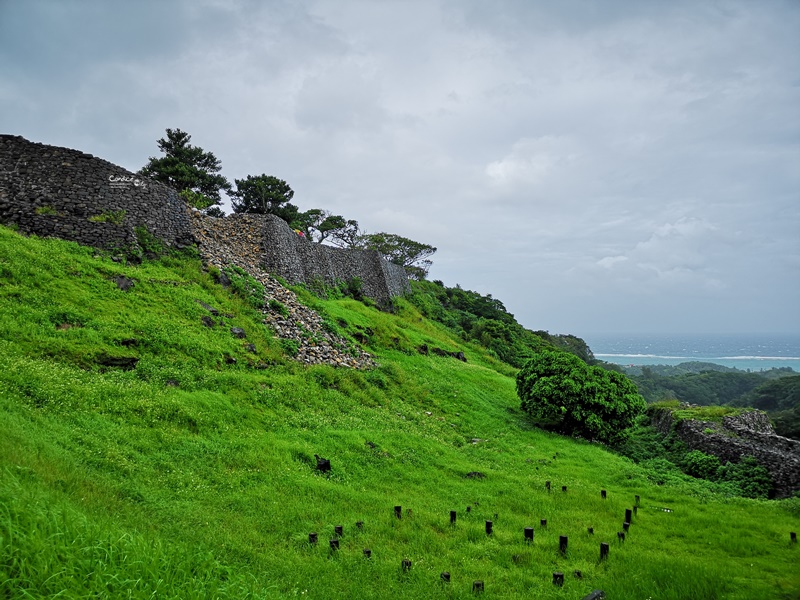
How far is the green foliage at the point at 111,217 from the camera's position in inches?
705

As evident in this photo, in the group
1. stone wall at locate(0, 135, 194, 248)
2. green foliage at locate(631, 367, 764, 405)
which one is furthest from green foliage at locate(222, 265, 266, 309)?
green foliage at locate(631, 367, 764, 405)

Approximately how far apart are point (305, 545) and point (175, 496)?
2353 millimetres

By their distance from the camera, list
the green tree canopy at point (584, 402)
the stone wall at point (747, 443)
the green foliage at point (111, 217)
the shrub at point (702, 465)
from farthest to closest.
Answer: the green tree canopy at point (584, 402), the green foliage at point (111, 217), the shrub at point (702, 465), the stone wall at point (747, 443)

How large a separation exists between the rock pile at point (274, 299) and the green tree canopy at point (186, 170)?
29.6 ft

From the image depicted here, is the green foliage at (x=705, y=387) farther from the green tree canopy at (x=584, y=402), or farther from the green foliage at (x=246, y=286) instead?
the green foliage at (x=246, y=286)

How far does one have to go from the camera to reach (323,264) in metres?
32.9

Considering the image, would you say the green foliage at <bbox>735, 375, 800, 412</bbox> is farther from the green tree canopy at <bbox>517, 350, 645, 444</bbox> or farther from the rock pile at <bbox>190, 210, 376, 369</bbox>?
the rock pile at <bbox>190, 210, 376, 369</bbox>

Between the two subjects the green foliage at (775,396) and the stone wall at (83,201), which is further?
the green foliage at (775,396)

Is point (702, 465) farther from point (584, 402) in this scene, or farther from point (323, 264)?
point (323, 264)

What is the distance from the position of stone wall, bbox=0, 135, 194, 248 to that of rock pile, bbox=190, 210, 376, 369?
2.86 metres

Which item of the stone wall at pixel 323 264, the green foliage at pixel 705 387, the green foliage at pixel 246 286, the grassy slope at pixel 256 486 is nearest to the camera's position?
the grassy slope at pixel 256 486

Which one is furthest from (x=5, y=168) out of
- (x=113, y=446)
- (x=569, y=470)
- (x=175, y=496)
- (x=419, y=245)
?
(x=419, y=245)

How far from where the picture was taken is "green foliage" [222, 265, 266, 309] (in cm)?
1952

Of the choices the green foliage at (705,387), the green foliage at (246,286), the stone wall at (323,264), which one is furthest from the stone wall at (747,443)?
the green foliage at (705,387)
